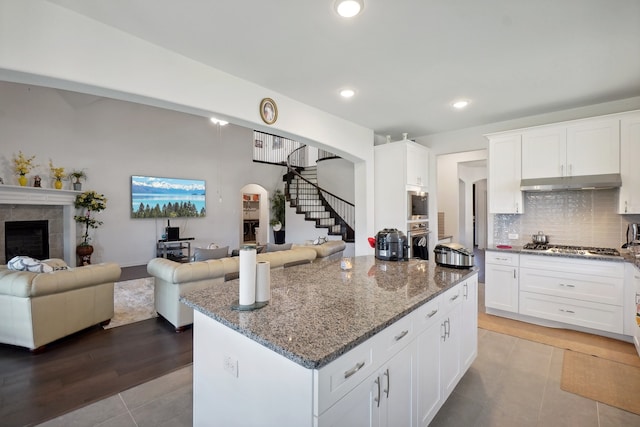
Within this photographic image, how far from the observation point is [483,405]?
2.06 m

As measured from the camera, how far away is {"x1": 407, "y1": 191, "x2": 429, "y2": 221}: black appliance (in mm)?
4484

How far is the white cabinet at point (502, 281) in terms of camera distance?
359cm

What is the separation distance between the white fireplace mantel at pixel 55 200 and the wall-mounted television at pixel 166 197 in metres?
1.18

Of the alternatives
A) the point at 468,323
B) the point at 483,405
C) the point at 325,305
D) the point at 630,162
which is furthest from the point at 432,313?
the point at 630,162

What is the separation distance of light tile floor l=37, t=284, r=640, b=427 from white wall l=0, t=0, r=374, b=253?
232 centimetres

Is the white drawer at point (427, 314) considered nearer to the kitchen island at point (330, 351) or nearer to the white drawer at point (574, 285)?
the kitchen island at point (330, 351)

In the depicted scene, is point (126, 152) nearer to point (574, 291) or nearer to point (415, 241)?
point (415, 241)

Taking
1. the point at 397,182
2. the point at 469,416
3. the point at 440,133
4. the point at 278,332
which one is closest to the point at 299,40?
the point at 278,332

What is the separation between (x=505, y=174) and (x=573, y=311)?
1810 mm

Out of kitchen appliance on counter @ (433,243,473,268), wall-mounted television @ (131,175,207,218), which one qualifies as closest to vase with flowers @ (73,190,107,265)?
wall-mounted television @ (131,175,207,218)

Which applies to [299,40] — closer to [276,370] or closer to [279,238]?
[276,370]

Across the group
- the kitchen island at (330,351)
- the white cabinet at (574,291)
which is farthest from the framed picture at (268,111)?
the white cabinet at (574,291)

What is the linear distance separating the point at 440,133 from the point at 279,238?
5.86m

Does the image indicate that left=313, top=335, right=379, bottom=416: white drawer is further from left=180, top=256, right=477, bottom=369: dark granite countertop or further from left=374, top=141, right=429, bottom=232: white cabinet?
left=374, top=141, right=429, bottom=232: white cabinet
